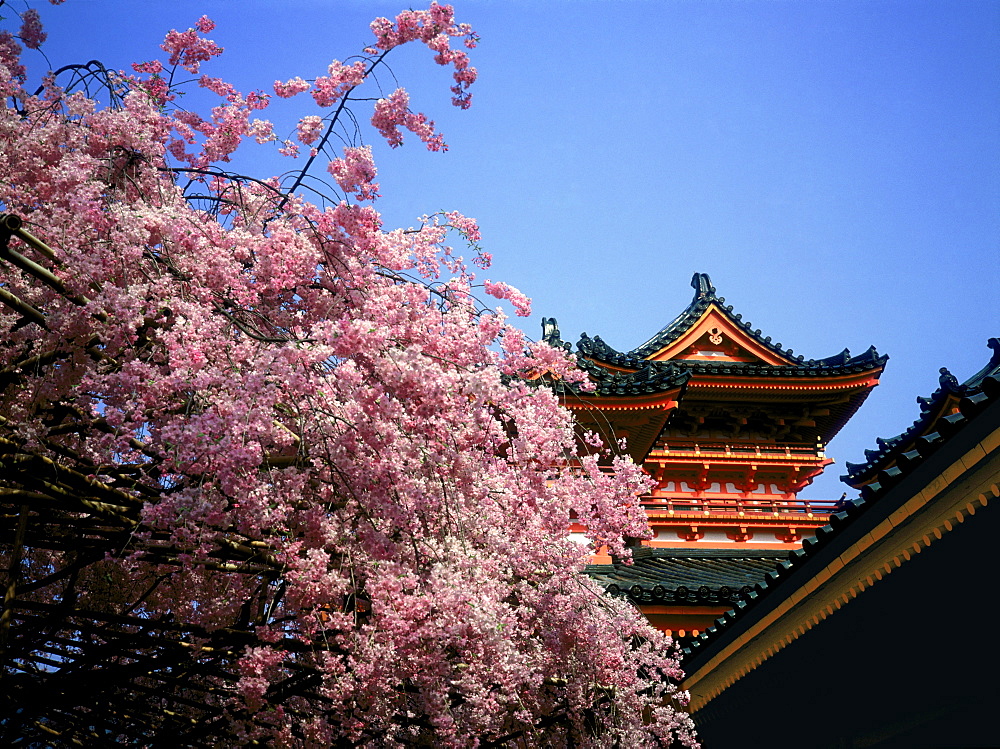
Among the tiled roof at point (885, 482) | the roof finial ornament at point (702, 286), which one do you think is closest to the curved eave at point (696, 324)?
the roof finial ornament at point (702, 286)

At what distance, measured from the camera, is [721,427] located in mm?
17609

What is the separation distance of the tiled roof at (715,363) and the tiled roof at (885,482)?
9.53 m

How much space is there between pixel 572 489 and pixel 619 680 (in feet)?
5.36

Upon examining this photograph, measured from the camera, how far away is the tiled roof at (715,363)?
54.5 ft

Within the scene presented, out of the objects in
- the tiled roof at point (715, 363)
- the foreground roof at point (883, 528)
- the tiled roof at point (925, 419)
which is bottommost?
the foreground roof at point (883, 528)

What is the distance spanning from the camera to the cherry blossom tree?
4.18m

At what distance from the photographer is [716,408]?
17.4m

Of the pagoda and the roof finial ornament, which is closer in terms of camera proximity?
the pagoda

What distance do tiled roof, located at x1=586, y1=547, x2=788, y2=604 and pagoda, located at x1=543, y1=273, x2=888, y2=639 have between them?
0.05m

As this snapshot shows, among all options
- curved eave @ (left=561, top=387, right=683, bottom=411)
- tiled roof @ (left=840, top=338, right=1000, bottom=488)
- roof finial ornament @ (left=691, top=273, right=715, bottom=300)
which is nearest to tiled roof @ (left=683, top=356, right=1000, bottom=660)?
tiled roof @ (left=840, top=338, right=1000, bottom=488)

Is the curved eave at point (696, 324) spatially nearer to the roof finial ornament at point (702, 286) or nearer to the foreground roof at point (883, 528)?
the roof finial ornament at point (702, 286)

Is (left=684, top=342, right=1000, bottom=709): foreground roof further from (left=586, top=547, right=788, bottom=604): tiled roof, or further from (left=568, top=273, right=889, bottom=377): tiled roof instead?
(left=568, top=273, right=889, bottom=377): tiled roof

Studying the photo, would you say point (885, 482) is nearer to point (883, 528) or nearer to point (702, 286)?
point (883, 528)

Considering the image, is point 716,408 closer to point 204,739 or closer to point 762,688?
point 762,688
